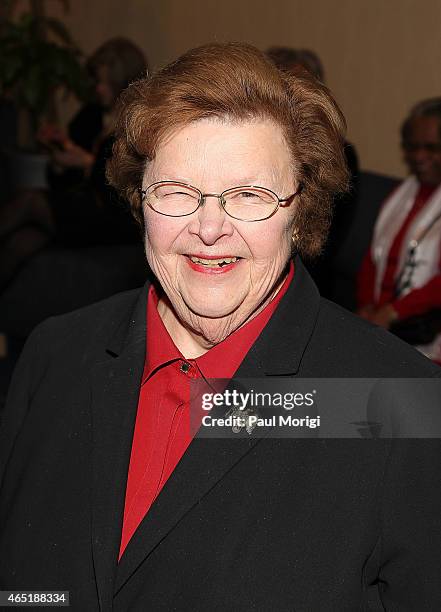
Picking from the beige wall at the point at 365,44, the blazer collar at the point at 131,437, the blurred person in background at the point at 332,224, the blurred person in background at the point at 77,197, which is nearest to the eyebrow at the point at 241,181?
the blazer collar at the point at 131,437

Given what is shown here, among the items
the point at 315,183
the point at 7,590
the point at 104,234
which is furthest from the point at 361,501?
the point at 104,234

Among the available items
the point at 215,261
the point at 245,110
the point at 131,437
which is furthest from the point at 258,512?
the point at 245,110

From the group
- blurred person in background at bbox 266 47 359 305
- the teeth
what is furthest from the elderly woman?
blurred person in background at bbox 266 47 359 305

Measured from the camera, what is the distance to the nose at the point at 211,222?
145 cm

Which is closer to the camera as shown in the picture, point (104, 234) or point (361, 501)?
point (361, 501)

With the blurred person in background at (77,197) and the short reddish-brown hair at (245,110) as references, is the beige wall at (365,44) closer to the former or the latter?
the blurred person in background at (77,197)

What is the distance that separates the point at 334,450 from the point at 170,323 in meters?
0.42

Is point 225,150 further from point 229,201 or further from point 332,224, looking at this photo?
point 332,224

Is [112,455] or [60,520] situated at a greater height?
[112,455]

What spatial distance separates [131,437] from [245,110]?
0.58 meters

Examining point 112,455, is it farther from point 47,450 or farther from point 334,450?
point 334,450

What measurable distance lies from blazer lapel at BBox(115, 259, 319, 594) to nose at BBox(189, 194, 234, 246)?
21 centimetres

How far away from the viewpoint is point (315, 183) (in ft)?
5.17

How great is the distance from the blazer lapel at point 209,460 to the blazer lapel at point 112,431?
40mm
